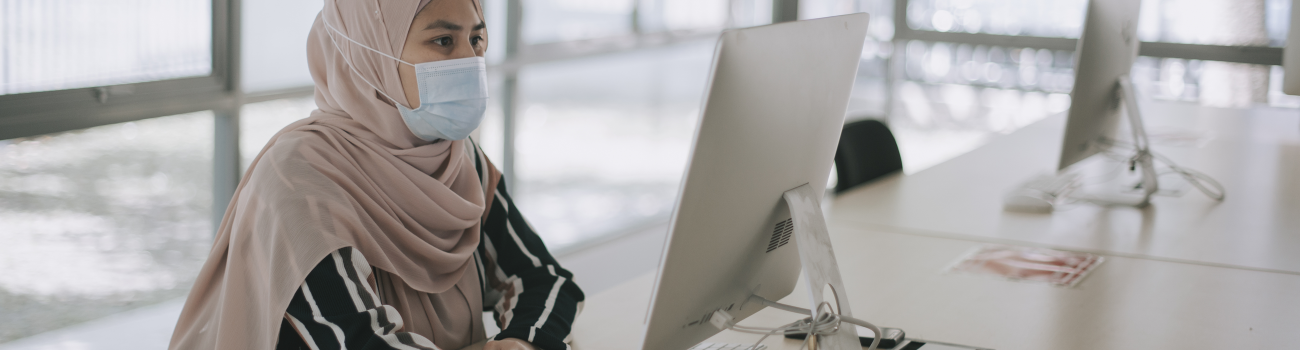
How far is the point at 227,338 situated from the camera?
116cm

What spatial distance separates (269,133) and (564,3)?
54.4 inches

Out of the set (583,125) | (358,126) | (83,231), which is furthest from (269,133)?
(583,125)

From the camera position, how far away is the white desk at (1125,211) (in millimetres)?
1914

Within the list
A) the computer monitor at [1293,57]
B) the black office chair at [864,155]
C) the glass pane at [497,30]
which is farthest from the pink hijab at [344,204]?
the computer monitor at [1293,57]

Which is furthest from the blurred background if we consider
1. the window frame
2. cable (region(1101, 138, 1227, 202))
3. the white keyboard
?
the white keyboard

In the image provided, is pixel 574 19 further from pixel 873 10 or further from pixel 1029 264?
pixel 873 10

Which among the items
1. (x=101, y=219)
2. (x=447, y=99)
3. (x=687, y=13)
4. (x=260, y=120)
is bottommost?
(x=101, y=219)

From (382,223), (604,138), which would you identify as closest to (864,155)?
(382,223)

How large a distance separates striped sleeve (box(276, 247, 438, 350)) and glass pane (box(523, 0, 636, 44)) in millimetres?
2268

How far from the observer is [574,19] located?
371cm

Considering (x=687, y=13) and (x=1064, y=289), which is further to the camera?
(x=687, y=13)

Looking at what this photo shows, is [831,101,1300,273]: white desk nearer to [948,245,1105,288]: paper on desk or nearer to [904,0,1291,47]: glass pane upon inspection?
[948,245,1105,288]: paper on desk

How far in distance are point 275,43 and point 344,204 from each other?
1428 mm

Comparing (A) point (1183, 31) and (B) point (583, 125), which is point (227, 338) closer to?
(B) point (583, 125)
